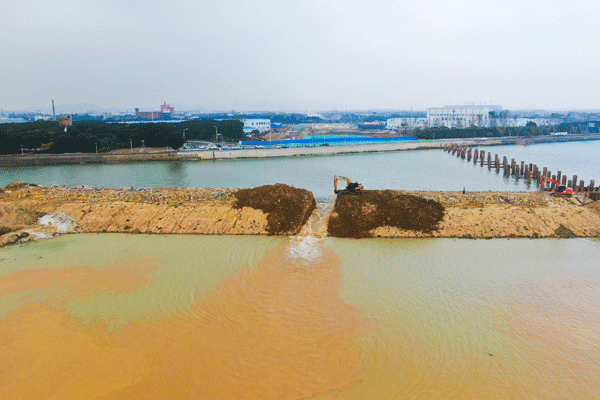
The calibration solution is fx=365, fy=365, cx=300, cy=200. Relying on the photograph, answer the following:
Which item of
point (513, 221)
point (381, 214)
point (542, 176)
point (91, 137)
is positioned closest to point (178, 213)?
point (381, 214)

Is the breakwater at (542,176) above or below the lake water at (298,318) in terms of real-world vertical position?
above

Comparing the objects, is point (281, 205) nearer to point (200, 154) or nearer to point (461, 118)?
point (200, 154)

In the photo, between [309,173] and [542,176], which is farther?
[309,173]

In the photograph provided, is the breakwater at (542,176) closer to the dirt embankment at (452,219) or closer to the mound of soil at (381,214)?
the dirt embankment at (452,219)

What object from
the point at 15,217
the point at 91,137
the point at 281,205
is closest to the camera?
the point at 15,217

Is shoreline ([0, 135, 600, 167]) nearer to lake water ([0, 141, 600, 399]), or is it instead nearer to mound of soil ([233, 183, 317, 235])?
mound of soil ([233, 183, 317, 235])

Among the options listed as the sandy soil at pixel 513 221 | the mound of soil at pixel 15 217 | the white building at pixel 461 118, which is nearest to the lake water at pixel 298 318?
the sandy soil at pixel 513 221

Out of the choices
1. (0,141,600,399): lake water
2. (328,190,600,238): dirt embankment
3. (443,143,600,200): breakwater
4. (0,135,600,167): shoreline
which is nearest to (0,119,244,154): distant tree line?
(0,135,600,167): shoreline
